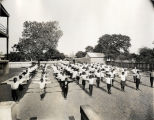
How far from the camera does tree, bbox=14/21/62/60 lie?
104ft

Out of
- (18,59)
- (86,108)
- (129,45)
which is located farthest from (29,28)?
(129,45)

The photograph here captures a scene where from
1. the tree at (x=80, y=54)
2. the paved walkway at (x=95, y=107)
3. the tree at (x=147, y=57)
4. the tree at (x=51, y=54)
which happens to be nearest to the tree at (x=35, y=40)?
the tree at (x=51, y=54)

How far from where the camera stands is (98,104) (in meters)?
10.4

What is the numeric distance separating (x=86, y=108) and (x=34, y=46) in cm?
2886

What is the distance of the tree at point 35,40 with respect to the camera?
3159 centimetres

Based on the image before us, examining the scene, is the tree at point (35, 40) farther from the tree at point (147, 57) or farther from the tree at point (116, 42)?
the tree at point (116, 42)

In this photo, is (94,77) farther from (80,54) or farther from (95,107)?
(80,54)

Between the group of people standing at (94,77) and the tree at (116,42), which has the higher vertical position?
the tree at (116,42)

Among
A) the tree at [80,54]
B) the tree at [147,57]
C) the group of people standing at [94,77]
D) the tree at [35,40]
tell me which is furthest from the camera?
the tree at [80,54]

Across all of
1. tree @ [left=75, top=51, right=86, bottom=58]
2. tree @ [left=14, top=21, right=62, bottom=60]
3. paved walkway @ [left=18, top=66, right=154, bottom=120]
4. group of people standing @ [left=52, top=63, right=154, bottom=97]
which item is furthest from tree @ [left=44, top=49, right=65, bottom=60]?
tree @ [left=75, top=51, right=86, bottom=58]

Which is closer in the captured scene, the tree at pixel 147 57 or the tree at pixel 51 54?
the tree at pixel 147 57

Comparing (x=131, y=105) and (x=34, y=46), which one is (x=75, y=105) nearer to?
→ (x=131, y=105)

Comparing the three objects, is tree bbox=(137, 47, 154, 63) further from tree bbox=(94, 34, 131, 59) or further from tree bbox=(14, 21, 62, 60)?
tree bbox=(94, 34, 131, 59)

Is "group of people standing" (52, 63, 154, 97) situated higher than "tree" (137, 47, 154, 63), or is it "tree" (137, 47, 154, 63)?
"tree" (137, 47, 154, 63)
